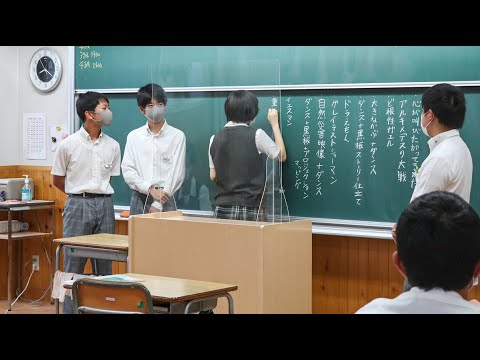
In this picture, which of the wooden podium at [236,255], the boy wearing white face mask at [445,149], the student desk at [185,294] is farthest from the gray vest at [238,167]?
the student desk at [185,294]

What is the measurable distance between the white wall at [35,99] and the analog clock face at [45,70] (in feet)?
0.14

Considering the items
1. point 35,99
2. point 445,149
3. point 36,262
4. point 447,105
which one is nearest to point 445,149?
point 445,149

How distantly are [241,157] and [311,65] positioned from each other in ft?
3.17

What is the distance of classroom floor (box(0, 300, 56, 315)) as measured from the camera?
6.29 m

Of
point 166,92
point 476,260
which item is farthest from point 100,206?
point 476,260

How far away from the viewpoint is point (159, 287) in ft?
10.7

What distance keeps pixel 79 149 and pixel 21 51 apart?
5.83ft

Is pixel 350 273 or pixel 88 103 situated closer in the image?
pixel 350 273

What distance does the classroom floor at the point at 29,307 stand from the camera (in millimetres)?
6285

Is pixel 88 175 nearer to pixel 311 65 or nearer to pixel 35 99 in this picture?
pixel 35 99

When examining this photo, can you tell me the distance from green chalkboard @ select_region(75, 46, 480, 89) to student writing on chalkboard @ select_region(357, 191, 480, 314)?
3009 millimetres

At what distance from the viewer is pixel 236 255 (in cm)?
432

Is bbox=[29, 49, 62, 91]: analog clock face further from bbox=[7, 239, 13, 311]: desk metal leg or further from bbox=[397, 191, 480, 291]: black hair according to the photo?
bbox=[397, 191, 480, 291]: black hair

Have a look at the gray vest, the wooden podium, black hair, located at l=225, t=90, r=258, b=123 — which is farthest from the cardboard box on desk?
black hair, located at l=225, t=90, r=258, b=123
